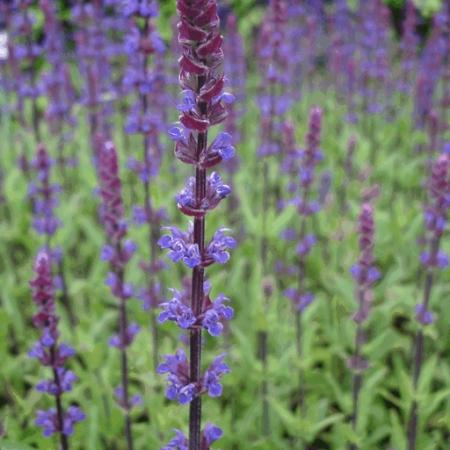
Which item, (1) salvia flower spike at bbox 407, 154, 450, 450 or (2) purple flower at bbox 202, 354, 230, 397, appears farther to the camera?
(1) salvia flower spike at bbox 407, 154, 450, 450

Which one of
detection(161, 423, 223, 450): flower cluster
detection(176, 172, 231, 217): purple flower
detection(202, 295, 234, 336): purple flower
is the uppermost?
detection(176, 172, 231, 217): purple flower

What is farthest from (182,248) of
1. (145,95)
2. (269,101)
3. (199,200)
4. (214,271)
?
(214,271)

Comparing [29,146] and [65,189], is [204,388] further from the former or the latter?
[29,146]

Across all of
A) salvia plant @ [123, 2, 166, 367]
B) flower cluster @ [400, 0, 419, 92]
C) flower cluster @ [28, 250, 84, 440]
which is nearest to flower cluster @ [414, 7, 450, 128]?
flower cluster @ [400, 0, 419, 92]

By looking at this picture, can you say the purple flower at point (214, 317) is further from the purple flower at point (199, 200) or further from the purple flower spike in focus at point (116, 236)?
the purple flower spike in focus at point (116, 236)

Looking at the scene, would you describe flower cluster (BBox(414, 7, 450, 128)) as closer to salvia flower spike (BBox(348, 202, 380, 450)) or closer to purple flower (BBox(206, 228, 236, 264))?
salvia flower spike (BBox(348, 202, 380, 450))

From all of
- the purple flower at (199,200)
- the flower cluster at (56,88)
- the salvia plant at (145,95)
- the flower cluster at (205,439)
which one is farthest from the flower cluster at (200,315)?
the flower cluster at (56,88)

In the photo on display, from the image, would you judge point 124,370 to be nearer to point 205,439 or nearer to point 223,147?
point 205,439
